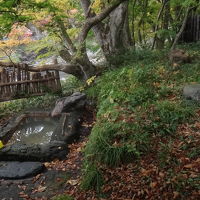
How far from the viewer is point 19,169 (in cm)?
636

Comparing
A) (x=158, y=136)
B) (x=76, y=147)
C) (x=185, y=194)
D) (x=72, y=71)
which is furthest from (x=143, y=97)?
(x=72, y=71)

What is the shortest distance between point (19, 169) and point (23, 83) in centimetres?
585

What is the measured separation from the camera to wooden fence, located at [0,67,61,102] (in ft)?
36.9

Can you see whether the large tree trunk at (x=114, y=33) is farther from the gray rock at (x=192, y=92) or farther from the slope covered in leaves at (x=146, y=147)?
the gray rock at (x=192, y=92)

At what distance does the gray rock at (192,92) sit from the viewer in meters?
6.47

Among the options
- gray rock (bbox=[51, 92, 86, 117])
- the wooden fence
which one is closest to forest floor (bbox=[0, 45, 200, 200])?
gray rock (bbox=[51, 92, 86, 117])

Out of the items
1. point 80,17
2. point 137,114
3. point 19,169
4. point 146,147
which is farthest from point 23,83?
point 146,147

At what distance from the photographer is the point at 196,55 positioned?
10445 millimetres

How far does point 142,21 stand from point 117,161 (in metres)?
11.0

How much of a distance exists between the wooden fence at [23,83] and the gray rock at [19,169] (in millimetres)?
5298

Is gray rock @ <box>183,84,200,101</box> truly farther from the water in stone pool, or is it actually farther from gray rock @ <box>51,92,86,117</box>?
the water in stone pool

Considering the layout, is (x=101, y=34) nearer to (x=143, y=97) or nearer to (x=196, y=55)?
(x=196, y=55)

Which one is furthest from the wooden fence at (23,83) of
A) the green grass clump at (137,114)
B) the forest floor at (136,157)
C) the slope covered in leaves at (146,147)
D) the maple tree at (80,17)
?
the slope covered in leaves at (146,147)

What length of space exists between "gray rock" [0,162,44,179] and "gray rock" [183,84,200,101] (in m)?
4.15
